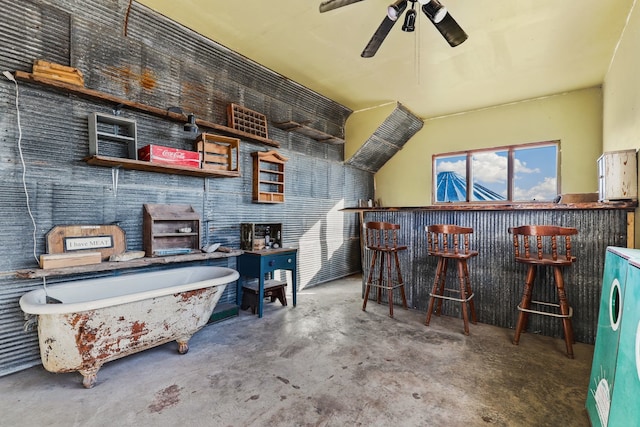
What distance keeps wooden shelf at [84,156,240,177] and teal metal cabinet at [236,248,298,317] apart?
1.01 meters

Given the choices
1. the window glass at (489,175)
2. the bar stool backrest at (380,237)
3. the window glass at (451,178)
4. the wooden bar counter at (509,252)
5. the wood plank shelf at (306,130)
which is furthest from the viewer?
the window glass at (451,178)

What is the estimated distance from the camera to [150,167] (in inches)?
112

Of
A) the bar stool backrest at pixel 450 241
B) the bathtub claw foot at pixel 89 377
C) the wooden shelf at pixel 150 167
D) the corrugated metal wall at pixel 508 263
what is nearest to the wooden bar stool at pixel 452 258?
the bar stool backrest at pixel 450 241

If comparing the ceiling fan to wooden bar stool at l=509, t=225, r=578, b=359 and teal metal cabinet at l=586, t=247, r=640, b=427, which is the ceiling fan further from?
teal metal cabinet at l=586, t=247, r=640, b=427

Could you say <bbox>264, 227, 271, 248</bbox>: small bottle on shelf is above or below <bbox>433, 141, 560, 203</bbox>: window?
below

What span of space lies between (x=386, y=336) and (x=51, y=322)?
2.67m

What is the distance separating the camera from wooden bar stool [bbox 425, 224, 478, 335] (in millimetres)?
2965

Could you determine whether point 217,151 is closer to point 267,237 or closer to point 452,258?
point 267,237

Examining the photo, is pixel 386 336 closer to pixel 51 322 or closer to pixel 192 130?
pixel 51 322

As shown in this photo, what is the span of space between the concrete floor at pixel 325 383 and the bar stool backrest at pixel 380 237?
3.22ft

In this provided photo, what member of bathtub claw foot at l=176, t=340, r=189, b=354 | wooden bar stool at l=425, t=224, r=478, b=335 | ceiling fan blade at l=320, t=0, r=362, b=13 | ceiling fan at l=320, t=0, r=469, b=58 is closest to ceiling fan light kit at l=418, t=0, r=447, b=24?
ceiling fan at l=320, t=0, r=469, b=58

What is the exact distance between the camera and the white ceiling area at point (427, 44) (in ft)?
9.27

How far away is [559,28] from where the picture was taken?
3090mm

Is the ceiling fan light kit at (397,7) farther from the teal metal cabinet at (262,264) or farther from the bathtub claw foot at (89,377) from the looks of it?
the bathtub claw foot at (89,377)
